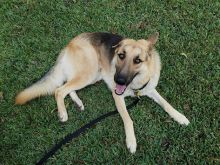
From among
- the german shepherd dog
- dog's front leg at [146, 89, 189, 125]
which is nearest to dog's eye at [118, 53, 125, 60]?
the german shepherd dog

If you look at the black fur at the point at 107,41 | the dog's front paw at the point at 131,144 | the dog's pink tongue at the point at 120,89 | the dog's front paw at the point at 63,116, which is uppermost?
the black fur at the point at 107,41

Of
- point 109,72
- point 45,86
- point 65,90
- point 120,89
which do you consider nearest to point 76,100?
point 65,90

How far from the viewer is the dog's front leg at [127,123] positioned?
506 centimetres

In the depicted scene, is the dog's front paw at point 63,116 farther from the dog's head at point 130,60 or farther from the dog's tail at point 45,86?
the dog's head at point 130,60

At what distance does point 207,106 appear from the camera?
5.37 meters

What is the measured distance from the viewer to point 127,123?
5.20 metres

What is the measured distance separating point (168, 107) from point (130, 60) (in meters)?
0.97

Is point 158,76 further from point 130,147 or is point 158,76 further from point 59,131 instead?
point 59,131

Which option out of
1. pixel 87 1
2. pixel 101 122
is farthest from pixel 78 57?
pixel 87 1

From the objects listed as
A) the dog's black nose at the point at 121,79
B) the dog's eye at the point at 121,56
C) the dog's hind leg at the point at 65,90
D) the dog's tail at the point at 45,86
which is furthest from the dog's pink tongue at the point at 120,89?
the dog's tail at the point at 45,86

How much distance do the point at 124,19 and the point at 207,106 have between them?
8.01 feet

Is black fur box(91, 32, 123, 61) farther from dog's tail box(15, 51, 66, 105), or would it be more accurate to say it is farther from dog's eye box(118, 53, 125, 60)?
dog's tail box(15, 51, 66, 105)

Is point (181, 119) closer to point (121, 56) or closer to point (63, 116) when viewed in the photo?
point (121, 56)

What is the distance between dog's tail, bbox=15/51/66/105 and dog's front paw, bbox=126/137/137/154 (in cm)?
150
